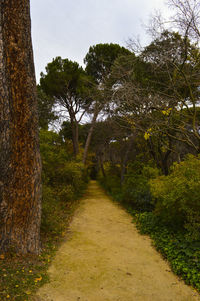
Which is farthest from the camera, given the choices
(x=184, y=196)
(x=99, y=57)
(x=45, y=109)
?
(x=99, y=57)

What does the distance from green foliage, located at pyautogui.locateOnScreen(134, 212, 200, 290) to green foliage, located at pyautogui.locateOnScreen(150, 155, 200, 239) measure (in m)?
0.25

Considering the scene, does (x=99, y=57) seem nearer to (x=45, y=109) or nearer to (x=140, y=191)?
(x=45, y=109)

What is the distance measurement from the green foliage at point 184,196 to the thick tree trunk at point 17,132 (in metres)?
3.23

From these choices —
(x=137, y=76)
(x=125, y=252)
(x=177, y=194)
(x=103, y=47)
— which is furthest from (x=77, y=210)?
(x=103, y=47)

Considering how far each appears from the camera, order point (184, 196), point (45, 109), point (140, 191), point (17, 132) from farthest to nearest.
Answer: point (45, 109) < point (140, 191) < point (184, 196) < point (17, 132)

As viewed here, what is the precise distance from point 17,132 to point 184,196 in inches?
155

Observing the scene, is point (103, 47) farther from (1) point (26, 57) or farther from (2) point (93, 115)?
(1) point (26, 57)

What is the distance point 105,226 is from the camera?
6.95m

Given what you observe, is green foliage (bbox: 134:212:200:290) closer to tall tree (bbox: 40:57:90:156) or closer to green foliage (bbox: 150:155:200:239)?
green foliage (bbox: 150:155:200:239)

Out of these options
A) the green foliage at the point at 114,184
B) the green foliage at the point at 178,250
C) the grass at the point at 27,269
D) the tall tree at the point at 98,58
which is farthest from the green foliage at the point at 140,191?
the tall tree at the point at 98,58

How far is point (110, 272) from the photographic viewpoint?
3906mm

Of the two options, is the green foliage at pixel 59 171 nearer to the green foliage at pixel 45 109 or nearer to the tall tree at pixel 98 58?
the green foliage at pixel 45 109

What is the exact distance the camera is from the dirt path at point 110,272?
3.21 m

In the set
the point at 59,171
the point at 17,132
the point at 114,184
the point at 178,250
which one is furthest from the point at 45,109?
the point at 178,250
